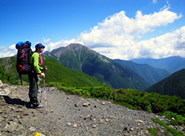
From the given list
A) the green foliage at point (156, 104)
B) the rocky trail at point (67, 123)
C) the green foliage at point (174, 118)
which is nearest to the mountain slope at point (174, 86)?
the green foliage at point (156, 104)

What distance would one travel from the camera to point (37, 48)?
711 cm

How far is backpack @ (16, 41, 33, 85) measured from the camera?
6438 mm

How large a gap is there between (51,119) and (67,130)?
48.8 inches

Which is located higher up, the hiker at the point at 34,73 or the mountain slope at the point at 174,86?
the hiker at the point at 34,73

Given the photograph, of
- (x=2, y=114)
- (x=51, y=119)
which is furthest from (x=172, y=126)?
(x=2, y=114)

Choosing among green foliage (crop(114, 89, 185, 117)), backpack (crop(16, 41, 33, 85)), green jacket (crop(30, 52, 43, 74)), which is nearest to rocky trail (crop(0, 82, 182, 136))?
green foliage (crop(114, 89, 185, 117))

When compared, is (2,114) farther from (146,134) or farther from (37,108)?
(146,134)

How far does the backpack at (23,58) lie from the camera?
6438mm

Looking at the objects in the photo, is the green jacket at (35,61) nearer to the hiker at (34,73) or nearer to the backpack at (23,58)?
the hiker at (34,73)

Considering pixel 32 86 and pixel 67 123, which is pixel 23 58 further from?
pixel 67 123

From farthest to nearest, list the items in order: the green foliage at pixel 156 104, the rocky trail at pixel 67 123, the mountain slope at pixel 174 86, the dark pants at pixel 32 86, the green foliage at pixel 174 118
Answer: the mountain slope at pixel 174 86 → the green foliage at pixel 156 104 → the green foliage at pixel 174 118 → the dark pants at pixel 32 86 → the rocky trail at pixel 67 123

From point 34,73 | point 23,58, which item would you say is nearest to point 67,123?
point 34,73

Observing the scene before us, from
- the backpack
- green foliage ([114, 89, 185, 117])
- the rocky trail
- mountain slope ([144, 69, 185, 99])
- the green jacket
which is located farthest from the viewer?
mountain slope ([144, 69, 185, 99])

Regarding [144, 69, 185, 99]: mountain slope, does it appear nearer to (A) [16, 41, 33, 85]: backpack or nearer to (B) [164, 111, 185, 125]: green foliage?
(B) [164, 111, 185, 125]: green foliage
